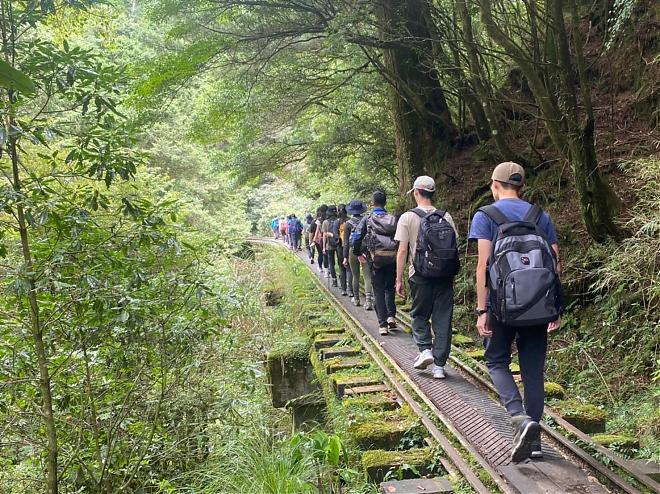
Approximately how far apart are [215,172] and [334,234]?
5.16m

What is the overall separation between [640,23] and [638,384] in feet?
20.2

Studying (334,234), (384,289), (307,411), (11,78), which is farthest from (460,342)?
(11,78)

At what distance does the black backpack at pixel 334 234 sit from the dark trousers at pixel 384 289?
11.7ft

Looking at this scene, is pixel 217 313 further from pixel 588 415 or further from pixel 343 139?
pixel 343 139

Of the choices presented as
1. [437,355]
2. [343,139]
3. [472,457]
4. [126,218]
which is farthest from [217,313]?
[343,139]

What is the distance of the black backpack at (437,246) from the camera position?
16.4ft

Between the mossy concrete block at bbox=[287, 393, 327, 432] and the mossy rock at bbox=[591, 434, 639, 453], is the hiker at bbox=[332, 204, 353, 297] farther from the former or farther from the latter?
the mossy rock at bbox=[591, 434, 639, 453]

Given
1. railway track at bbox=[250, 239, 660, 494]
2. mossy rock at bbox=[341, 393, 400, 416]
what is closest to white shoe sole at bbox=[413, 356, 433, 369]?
railway track at bbox=[250, 239, 660, 494]

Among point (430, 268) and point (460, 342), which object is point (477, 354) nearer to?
point (460, 342)

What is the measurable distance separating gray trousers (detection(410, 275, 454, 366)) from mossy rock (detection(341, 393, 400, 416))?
715 mm

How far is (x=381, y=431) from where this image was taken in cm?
429

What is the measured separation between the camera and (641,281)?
6.01 meters

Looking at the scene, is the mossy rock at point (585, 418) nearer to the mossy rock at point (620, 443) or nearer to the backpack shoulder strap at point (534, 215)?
the mossy rock at point (620, 443)

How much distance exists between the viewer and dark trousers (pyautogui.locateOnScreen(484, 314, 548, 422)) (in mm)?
3656
